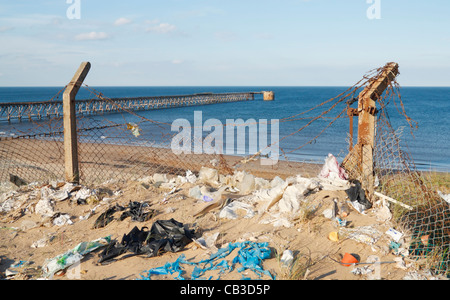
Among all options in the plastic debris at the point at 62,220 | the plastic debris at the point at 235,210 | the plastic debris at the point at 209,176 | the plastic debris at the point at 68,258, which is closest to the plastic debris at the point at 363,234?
the plastic debris at the point at 235,210

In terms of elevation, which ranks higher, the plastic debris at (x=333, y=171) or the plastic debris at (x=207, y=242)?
the plastic debris at (x=333, y=171)

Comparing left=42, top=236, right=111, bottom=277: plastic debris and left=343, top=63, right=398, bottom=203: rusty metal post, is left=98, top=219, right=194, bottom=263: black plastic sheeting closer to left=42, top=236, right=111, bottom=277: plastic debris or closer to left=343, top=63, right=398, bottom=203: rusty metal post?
left=42, top=236, right=111, bottom=277: plastic debris

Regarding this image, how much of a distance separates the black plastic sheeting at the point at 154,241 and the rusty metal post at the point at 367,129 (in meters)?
2.25

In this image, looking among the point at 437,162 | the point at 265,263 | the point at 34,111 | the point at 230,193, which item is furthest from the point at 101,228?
the point at 34,111

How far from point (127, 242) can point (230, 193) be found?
190 centimetres

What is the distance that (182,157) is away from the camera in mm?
13078

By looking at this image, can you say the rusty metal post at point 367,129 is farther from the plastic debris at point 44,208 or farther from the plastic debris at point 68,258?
the plastic debris at point 44,208

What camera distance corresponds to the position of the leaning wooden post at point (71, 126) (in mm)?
6062

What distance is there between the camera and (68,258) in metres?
3.74

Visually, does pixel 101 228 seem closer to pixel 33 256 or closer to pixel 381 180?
pixel 33 256

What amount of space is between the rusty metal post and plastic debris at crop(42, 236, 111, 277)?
3.16m

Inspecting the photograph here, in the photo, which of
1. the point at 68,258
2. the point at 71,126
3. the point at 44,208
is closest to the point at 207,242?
the point at 68,258

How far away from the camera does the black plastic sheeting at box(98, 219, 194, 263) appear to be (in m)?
3.88

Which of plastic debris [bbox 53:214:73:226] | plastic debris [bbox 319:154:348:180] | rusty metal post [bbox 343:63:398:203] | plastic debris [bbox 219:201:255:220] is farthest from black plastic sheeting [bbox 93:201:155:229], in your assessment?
rusty metal post [bbox 343:63:398:203]
